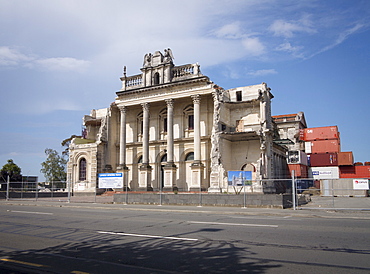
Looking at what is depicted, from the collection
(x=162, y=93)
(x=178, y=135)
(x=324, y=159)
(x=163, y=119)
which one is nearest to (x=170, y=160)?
(x=178, y=135)

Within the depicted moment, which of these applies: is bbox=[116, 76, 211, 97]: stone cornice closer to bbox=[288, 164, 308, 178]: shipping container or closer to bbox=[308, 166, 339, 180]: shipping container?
bbox=[288, 164, 308, 178]: shipping container

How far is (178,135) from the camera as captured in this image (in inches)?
1740

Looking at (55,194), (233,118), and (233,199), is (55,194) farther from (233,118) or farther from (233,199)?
(233,199)

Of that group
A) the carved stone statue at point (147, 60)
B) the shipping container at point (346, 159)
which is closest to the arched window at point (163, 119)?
the carved stone statue at point (147, 60)

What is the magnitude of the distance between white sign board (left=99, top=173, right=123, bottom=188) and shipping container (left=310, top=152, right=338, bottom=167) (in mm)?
39300

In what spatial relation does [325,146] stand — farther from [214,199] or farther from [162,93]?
[214,199]

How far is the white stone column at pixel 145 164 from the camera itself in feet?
143

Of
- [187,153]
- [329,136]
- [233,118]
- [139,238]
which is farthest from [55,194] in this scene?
[329,136]

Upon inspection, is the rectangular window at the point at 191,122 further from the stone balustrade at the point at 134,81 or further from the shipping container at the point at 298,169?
the shipping container at the point at 298,169

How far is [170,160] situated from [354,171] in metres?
30.9

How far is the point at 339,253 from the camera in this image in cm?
763

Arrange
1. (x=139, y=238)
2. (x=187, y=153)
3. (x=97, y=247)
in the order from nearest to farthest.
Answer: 1. (x=97, y=247)
2. (x=139, y=238)
3. (x=187, y=153)

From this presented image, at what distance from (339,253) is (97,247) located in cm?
584

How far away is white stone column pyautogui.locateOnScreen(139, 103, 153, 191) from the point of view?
43.6 metres
